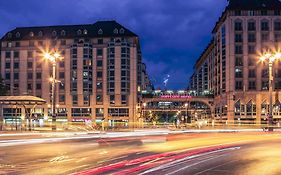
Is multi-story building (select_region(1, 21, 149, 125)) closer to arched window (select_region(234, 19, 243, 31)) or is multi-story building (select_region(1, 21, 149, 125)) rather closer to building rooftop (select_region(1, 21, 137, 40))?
building rooftop (select_region(1, 21, 137, 40))

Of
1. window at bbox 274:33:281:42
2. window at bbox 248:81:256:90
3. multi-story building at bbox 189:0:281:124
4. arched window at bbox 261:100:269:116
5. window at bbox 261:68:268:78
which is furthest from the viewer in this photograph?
window at bbox 248:81:256:90

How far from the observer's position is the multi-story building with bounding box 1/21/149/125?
103812 millimetres

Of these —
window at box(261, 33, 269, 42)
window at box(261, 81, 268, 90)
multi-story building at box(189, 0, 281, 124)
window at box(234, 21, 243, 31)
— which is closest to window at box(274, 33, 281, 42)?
multi-story building at box(189, 0, 281, 124)

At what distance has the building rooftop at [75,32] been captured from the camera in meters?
106

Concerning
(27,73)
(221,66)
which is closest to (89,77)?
(27,73)

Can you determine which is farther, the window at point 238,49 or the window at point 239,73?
the window at point 238,49

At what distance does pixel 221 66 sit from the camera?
345 feet

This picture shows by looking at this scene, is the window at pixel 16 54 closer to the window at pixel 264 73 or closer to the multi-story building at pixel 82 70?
the multi-story building at pixel 82 70

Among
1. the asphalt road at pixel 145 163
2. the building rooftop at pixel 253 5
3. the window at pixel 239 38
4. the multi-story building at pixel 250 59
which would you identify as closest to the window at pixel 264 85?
the multi-story building at pixel 250 59

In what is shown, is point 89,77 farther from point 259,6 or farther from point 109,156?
point 109,156

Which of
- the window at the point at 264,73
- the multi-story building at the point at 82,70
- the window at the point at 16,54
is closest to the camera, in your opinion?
the window at the point at 264,73

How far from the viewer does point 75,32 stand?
353 feet

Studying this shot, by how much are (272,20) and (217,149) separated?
8567cm

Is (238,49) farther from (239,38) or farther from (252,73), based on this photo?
(252,73)
